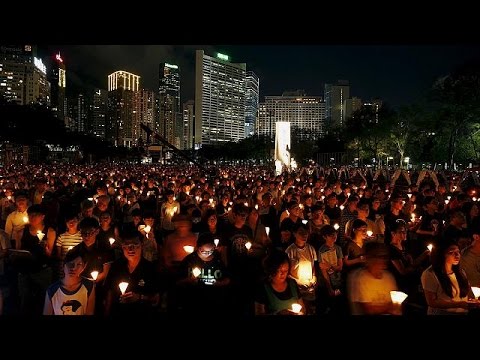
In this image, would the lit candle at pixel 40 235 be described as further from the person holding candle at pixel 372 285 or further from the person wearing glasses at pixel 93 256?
the person holding candle at pixel 372 285

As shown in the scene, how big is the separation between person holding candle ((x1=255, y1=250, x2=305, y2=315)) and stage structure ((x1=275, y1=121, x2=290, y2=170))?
1363 inches

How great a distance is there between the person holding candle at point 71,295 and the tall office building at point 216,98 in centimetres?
17411

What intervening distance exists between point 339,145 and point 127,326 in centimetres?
7463

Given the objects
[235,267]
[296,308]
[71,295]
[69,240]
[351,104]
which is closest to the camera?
[71,295]

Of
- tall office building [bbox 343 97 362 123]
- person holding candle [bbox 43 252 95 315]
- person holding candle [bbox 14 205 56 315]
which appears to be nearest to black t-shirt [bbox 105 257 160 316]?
person holding candle [bbox 43 252 95 315]

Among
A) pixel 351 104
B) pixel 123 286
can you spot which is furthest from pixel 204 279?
pixel 351 104

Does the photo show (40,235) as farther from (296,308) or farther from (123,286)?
(296,308)

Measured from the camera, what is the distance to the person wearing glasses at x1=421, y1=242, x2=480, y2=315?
4.45 m

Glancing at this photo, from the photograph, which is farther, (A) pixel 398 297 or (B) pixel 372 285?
(B) pixel 372 285

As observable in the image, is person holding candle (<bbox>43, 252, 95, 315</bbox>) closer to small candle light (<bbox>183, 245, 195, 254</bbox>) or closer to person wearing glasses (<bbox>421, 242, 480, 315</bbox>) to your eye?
small candle light (<bbox>183, 245, 195, 254</bbox>)

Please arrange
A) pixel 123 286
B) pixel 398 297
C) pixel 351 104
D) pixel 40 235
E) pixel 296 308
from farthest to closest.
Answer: pixel 351 104 < pixel 40 235 < pixel 123 286 < pixel 296 308 < pixel 398 297

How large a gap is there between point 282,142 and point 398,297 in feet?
117

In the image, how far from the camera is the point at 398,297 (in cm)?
384

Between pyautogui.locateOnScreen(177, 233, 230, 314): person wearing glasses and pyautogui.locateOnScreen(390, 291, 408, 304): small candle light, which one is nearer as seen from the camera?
pyautogui.locateOnScreen(390, 291, 408, 304): small candle light
